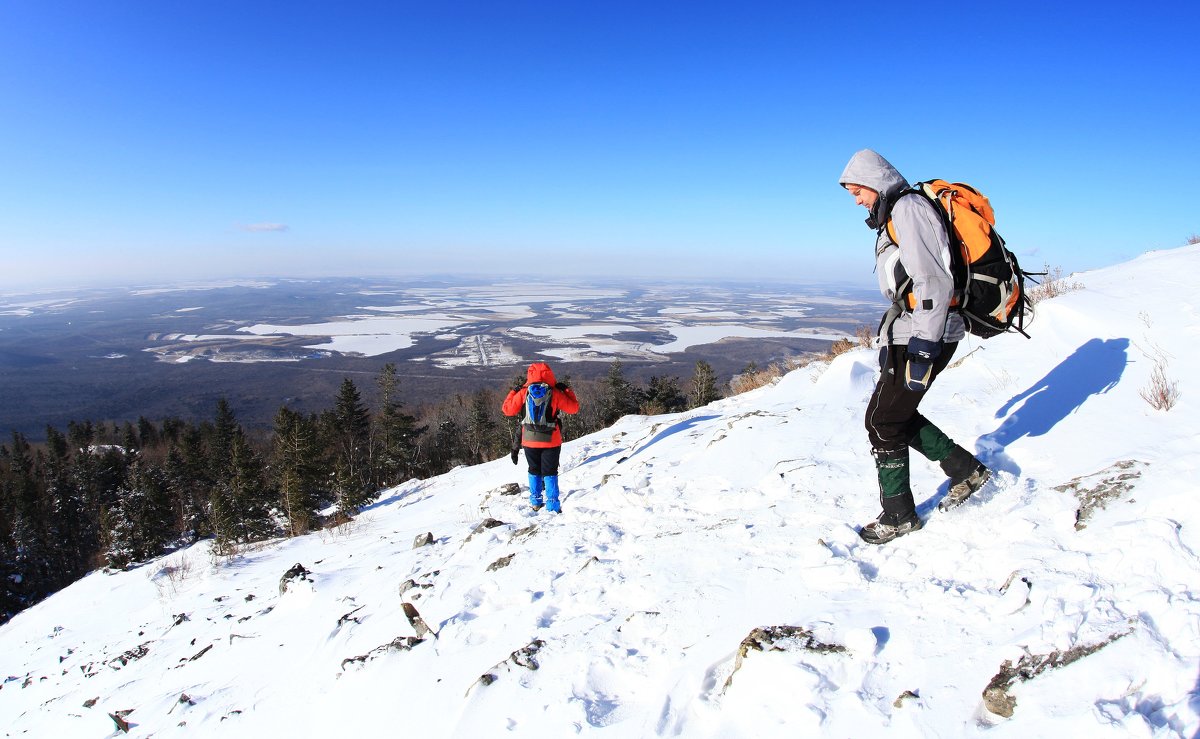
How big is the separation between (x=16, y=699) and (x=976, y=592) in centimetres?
924

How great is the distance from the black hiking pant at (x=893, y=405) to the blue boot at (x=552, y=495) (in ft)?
12.6

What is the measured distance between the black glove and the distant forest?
20.2m

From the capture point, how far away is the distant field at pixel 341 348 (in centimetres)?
8194

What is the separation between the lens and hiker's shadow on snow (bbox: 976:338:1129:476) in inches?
184

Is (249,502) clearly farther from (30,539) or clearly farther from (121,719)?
(121,719)

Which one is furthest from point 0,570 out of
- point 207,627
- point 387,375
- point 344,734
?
point 344,734

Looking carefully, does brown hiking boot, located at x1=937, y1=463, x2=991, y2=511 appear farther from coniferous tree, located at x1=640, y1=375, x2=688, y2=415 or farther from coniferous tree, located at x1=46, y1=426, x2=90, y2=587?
coniferous tree, located at x1=46, y1=426, x2=90, y2=587

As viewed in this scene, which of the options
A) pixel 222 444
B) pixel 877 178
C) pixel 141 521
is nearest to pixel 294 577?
pixel 877 178

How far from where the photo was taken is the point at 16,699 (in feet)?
19.6

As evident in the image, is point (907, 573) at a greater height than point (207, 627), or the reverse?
point (907, 573)

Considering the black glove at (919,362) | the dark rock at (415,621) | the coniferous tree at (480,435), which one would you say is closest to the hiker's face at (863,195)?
the black glove at (919,362)

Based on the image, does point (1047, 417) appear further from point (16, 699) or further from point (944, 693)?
point (16, 699)

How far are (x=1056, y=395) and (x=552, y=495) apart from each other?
17.4ft

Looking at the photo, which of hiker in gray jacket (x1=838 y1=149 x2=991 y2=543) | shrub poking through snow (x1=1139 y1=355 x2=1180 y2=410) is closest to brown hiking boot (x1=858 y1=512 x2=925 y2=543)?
hiker in gray jacket (x1=838 y1=149 x2=991 y2=543)
